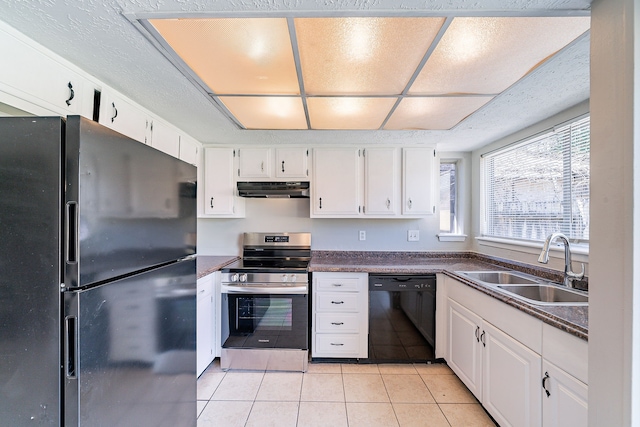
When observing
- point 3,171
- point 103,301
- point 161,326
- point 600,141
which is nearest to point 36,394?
point 103,301

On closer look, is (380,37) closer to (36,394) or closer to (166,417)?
(36,394)

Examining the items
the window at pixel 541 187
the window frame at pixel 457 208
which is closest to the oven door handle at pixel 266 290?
the window frame at pixel 457 208

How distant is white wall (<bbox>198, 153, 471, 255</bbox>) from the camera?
9.60ft

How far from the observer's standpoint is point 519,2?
0.96m

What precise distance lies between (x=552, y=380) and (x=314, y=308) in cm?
162

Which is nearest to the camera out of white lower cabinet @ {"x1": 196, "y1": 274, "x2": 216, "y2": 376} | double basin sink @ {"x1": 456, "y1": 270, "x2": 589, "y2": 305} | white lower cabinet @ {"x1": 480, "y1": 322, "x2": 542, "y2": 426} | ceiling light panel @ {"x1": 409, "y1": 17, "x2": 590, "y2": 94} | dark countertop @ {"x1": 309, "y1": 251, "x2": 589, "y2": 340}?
ceiling light panel @ {"x1": 409, "y1": 17, "x2": 590, "y2": 94}

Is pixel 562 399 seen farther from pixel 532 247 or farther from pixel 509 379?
pixel 532 247

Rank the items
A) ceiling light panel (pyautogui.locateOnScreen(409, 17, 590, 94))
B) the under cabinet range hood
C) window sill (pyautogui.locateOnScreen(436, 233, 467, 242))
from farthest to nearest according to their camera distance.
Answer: window sill (pyautogui.locateOnScreen(436, 233, 467, 242)) < the under cabinet range hood < ceiling light panel (pyautogui.locateOnScreen(409, 17, 590, 94))

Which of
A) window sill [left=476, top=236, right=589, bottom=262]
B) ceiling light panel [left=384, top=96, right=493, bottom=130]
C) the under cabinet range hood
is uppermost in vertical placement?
ceiling light panel [left=384, top=96, right=493, bottom=130]

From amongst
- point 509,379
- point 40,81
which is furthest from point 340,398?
point 40,81

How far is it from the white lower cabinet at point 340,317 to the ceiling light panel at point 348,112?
1303 mm

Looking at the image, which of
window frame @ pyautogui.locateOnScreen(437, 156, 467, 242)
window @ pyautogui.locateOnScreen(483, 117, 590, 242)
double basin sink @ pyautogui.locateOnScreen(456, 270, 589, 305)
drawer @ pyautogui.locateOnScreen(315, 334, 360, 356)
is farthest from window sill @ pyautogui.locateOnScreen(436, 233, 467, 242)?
drawer @ pyautogui.locateOnScreen(315, 334, 360, 356)

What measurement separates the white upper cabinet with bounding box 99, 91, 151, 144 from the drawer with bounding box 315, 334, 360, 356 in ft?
7.07

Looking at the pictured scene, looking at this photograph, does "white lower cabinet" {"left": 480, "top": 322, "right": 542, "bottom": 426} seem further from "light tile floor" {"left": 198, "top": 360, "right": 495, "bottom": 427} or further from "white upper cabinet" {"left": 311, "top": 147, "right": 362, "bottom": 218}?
"white upper cabinet" {"left": 311, "top": 147, "right": 362, "bottom": 218}
